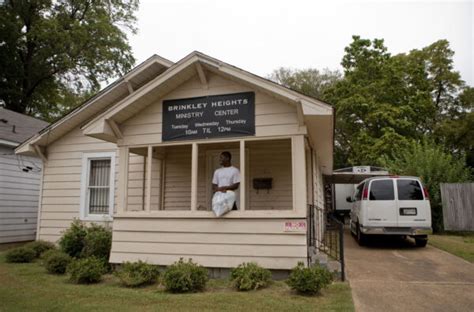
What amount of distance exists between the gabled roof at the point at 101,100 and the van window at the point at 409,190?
672 centimetres

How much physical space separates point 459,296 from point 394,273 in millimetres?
1445

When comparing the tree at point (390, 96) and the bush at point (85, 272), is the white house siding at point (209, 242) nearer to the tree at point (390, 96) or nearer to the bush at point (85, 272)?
the bush at point (85, 272)

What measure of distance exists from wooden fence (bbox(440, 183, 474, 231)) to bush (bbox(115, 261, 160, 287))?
1173 centimetres

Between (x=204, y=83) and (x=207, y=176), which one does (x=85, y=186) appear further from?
A: (x=204, y=83)

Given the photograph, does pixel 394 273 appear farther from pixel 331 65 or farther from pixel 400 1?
pixel 331 65

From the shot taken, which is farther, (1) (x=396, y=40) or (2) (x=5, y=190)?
(1) (x=396, y=40)

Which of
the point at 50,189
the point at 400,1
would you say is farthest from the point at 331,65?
the point at 50,189

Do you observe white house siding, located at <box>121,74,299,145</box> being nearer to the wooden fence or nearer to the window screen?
the window screen

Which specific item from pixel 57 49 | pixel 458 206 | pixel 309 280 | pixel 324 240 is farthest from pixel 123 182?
pixel 57 49

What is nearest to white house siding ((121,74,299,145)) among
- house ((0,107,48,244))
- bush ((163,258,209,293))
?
bush ((163,258,209,293))

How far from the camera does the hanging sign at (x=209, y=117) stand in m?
6.52

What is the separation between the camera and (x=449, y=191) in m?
13.3

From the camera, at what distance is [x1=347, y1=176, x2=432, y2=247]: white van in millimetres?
8703

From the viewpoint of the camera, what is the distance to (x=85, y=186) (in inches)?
371
